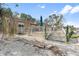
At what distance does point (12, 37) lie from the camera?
8.33ft

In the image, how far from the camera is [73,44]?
2.49 m

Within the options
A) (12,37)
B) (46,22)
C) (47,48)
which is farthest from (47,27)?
(12,37)

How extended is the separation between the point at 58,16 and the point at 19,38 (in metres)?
0.53

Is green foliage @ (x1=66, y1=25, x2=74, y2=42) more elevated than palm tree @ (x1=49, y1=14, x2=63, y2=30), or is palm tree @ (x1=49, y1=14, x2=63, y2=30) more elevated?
palm tree @ (x1=49, y1=14, x2=63, y2=30)

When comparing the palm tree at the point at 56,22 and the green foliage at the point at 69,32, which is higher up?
the palm tree at the point at 56,22

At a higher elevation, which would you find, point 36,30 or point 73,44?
point 36,30

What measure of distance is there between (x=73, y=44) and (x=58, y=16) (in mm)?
368

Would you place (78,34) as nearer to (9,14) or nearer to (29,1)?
(29,1)

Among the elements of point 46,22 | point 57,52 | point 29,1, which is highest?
point 29,1

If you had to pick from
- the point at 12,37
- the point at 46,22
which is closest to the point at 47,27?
the point at 46,22

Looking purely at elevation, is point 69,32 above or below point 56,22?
below

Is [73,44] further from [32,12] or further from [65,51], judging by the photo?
[32,12]

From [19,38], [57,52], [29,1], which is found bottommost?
[57,52]

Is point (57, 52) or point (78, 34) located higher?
point (78, 34)
